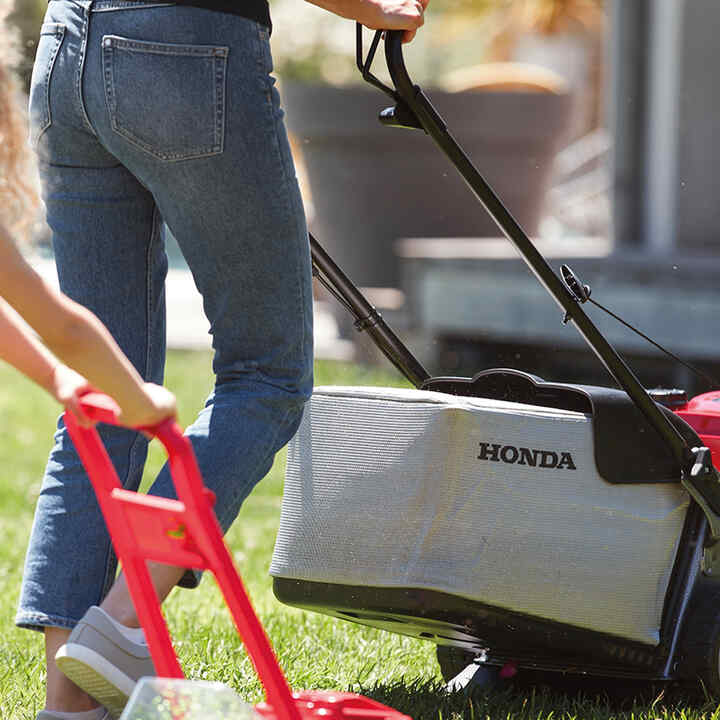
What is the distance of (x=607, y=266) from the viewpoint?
21.5ft

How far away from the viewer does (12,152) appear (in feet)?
7.70

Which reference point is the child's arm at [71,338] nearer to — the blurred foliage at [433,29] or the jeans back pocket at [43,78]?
the jeans back pocket at [43,78]

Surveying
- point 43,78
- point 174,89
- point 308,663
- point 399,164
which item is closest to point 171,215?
point 174,89

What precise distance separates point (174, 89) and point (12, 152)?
52 centimetres

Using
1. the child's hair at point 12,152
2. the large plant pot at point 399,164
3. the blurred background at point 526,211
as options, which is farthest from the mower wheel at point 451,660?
the large plant pot at point 399,164

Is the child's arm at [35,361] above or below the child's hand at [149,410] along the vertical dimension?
above

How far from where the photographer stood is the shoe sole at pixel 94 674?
6.02 feet

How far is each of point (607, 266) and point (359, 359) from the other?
144 cm

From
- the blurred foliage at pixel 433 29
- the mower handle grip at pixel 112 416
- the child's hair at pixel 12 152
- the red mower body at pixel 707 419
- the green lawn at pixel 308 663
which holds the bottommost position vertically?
the green lawn at pixel 308 663

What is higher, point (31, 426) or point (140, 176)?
point (140, 176)

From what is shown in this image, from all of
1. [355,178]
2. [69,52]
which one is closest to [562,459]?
[69,52]

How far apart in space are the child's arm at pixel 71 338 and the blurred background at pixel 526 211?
4603 millimetres

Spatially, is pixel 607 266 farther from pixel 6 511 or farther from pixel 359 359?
pixel 6 511

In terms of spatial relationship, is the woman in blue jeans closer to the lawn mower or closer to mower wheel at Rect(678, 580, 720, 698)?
the lawn mower
